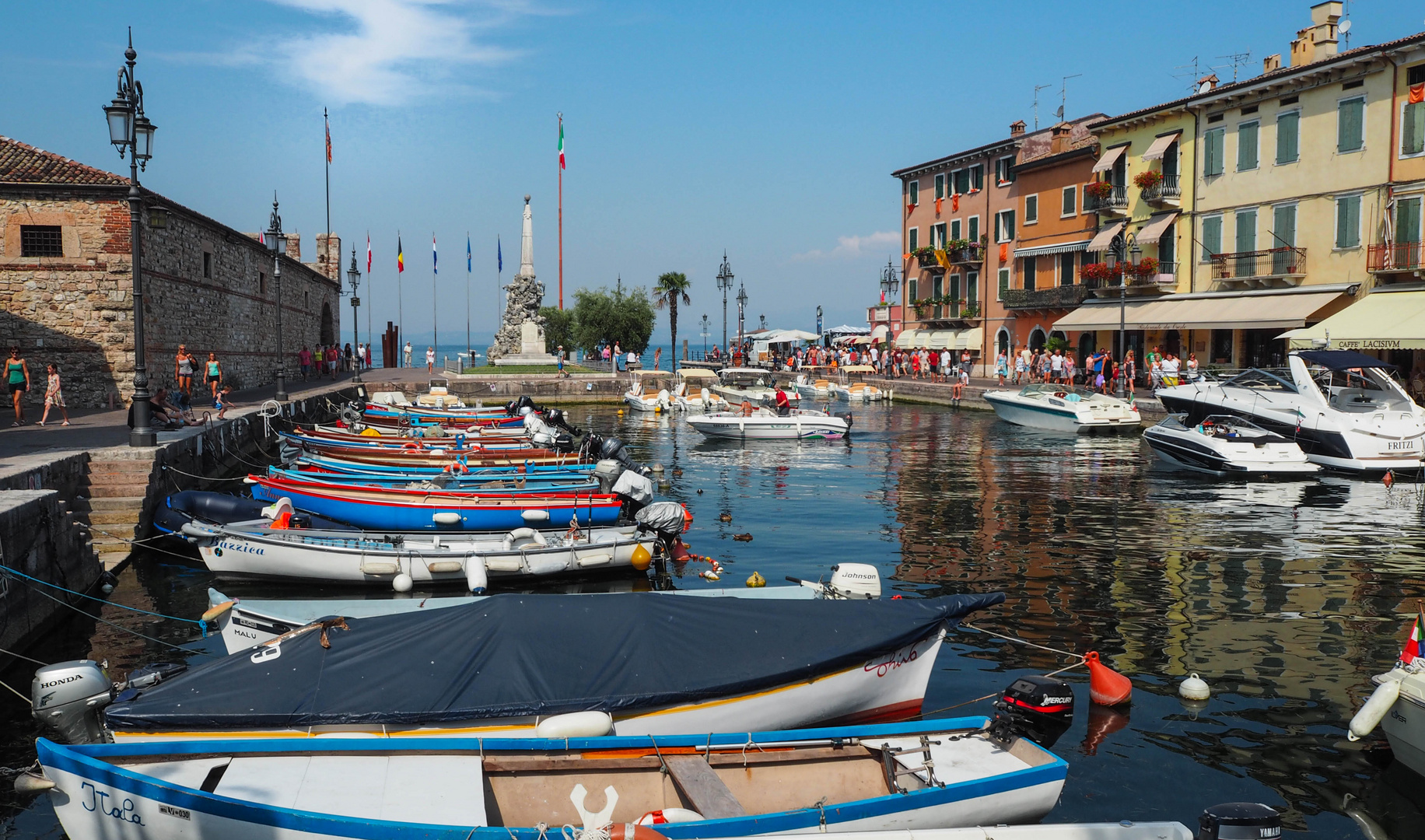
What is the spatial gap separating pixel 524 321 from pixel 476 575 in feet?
150

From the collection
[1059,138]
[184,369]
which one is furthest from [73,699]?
[1059,138]

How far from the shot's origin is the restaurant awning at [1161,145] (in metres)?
40.4

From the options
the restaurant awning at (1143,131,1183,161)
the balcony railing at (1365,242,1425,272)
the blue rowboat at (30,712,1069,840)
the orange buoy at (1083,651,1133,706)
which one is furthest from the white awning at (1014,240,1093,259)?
the blue rowboat at (30,712,1069,840)

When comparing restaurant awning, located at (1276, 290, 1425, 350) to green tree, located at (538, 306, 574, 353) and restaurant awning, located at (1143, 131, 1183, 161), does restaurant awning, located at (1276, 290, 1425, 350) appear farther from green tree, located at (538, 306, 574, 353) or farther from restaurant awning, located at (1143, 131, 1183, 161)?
green tree, located at (538, 306, 574, 353)

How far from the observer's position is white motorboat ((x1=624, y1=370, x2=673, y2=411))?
45.2 m

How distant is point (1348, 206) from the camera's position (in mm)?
32844

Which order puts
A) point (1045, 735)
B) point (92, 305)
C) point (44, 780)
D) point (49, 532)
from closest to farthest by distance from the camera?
point (44, 780) < point (1045, 735) < point (49, 532) < point (92, 305)

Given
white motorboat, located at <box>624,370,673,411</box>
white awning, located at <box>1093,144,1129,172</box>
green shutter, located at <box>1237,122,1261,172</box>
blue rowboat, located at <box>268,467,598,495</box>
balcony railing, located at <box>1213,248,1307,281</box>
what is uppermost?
white awning, located at <box>1093,144,1129,172</box>

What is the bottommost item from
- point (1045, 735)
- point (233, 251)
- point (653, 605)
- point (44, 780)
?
point (1045, 735)

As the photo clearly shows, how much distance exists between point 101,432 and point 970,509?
17.9 metres

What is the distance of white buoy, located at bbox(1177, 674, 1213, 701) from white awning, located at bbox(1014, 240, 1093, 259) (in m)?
38.2

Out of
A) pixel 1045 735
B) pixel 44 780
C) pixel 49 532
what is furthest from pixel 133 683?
pixel 1045 735

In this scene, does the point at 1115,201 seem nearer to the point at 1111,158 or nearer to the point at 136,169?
the point at 1111,158

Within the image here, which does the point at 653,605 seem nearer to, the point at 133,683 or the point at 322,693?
the point at 322,693
